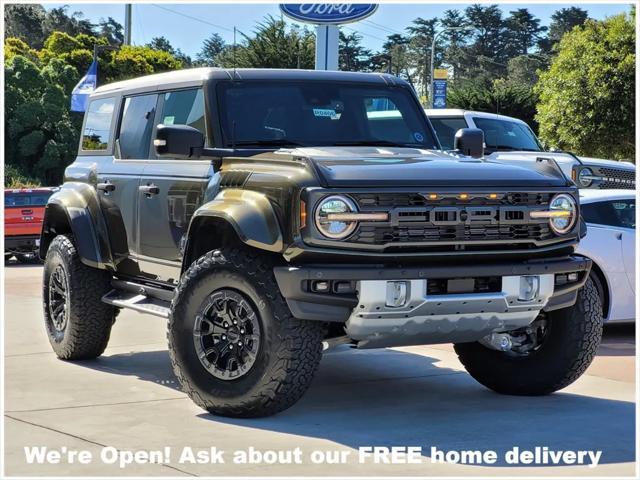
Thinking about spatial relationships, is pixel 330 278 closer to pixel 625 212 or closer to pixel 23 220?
pixel 625 212

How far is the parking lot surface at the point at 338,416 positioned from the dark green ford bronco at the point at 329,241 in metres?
0.27

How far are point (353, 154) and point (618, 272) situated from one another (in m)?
3.78

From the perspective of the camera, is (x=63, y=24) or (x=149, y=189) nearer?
(x=149, y=189)

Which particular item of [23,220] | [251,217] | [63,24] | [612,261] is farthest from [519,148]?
[63,24]

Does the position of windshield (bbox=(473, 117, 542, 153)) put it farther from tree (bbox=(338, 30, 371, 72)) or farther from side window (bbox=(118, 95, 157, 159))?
tree (bbox=(338, 30, 371, 72))

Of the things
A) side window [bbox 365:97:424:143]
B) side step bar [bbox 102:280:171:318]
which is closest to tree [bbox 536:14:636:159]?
side window [bbox 365:97:424:143]

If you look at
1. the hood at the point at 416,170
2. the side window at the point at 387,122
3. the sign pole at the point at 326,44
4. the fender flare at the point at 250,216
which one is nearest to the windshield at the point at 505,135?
the sign pole at the point at 326,44

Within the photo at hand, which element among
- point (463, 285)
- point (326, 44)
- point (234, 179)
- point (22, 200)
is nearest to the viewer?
point (463, 285)

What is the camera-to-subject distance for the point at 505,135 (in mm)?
15383

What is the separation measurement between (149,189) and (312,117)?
1194mm

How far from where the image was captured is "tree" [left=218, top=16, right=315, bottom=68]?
168 feet

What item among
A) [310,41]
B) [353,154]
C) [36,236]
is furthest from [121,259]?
[310,41]

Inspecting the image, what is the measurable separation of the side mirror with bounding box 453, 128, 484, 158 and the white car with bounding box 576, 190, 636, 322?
2199 millimetres

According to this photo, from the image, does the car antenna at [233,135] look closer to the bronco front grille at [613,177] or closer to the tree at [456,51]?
the bronco front grille at [613,177]
